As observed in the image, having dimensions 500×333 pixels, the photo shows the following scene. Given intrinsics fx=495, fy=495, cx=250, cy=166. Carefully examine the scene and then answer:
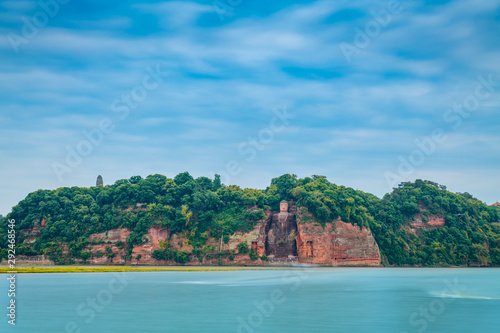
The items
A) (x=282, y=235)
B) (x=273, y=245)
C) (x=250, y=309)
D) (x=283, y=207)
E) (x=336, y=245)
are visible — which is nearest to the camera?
(x=250, y=309)

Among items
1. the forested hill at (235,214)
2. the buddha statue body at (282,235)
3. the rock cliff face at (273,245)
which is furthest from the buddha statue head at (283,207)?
the forested hill at (235,214)

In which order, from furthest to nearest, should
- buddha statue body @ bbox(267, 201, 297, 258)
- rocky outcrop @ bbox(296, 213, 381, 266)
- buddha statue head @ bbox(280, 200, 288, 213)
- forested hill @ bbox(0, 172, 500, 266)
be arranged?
1. buddha statue head @ bbox(280, 200, 288, 213)
2. buddha statue body @ bbox(267, 201, 297, 258)
3. forested hill @ bbox(0, 172, 500, 266)
4. rocky outcrop @ bbox(296, 213, 381, 266)

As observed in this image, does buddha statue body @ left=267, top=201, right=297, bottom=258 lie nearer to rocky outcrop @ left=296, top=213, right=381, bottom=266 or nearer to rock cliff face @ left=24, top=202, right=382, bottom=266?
rock cliff face @ left=24, top=202, right=382, bottom=266

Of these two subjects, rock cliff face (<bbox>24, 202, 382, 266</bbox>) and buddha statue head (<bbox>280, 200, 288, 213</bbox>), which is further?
buddha statue head (<bbox>280, 200, 288, 213</bbox>)

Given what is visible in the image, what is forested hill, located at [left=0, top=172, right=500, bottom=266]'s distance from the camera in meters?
89.2

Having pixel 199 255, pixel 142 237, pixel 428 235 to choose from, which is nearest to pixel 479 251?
pixel 428 235

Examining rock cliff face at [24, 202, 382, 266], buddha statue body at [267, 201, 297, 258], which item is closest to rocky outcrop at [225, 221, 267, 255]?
rock cliff face at [24, 202, 382, 266]

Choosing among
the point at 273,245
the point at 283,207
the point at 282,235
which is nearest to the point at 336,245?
the point at 282,235

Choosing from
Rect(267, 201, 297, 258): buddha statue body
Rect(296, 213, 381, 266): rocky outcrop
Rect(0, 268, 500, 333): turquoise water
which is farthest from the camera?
Rect(267, 201, 297, 258): buddha statue body

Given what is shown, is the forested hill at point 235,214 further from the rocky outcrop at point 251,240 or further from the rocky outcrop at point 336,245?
the rocky outcrop at point 336,245

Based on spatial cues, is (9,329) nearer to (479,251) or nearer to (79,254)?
(79,254)

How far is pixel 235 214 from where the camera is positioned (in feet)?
311

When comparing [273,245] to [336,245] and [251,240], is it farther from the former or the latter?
[336,245]

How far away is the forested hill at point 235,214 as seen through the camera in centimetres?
8919
